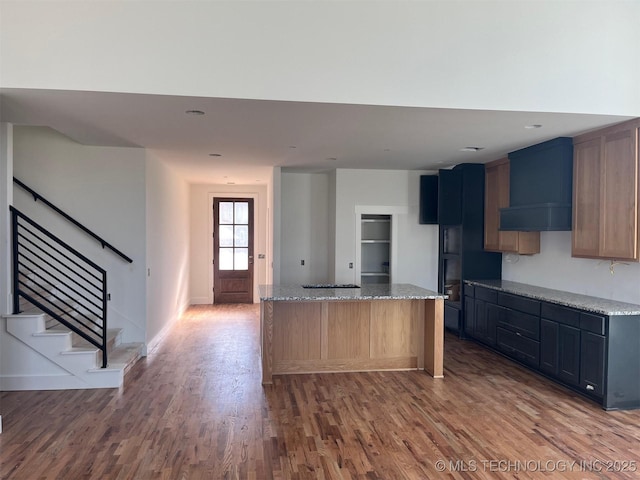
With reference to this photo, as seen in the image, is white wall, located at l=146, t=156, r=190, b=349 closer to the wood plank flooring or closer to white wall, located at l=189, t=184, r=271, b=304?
white wall, located at l=189, t=184, r=271, b=304

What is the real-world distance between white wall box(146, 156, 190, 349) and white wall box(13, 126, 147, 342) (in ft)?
0.50

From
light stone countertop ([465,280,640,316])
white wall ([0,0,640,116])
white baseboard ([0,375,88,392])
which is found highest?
white wall ([0,0,640,116])

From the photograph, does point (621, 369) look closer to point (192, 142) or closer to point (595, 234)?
point (595, 234)

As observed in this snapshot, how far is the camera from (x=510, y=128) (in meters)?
3.90

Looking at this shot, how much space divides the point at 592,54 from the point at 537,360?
289 centimetres

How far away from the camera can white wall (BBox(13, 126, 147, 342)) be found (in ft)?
15.5

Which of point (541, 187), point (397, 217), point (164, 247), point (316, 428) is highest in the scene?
point (541, 187)

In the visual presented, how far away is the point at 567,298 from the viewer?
13.7 ft

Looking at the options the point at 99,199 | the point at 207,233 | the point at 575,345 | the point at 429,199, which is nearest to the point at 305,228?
the point at 429,199

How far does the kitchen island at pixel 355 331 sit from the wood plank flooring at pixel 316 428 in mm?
156

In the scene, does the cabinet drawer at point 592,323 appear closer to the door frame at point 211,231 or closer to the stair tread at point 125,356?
the stair tread at point 125,356

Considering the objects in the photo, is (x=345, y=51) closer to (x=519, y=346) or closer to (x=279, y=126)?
(x=279, y=126)

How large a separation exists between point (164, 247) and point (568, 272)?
5205 mm

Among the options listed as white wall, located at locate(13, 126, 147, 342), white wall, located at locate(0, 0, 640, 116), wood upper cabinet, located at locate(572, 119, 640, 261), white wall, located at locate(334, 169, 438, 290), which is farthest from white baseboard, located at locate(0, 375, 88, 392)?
wood upper cabinet, located at locate(572, 119, 640, 261)
